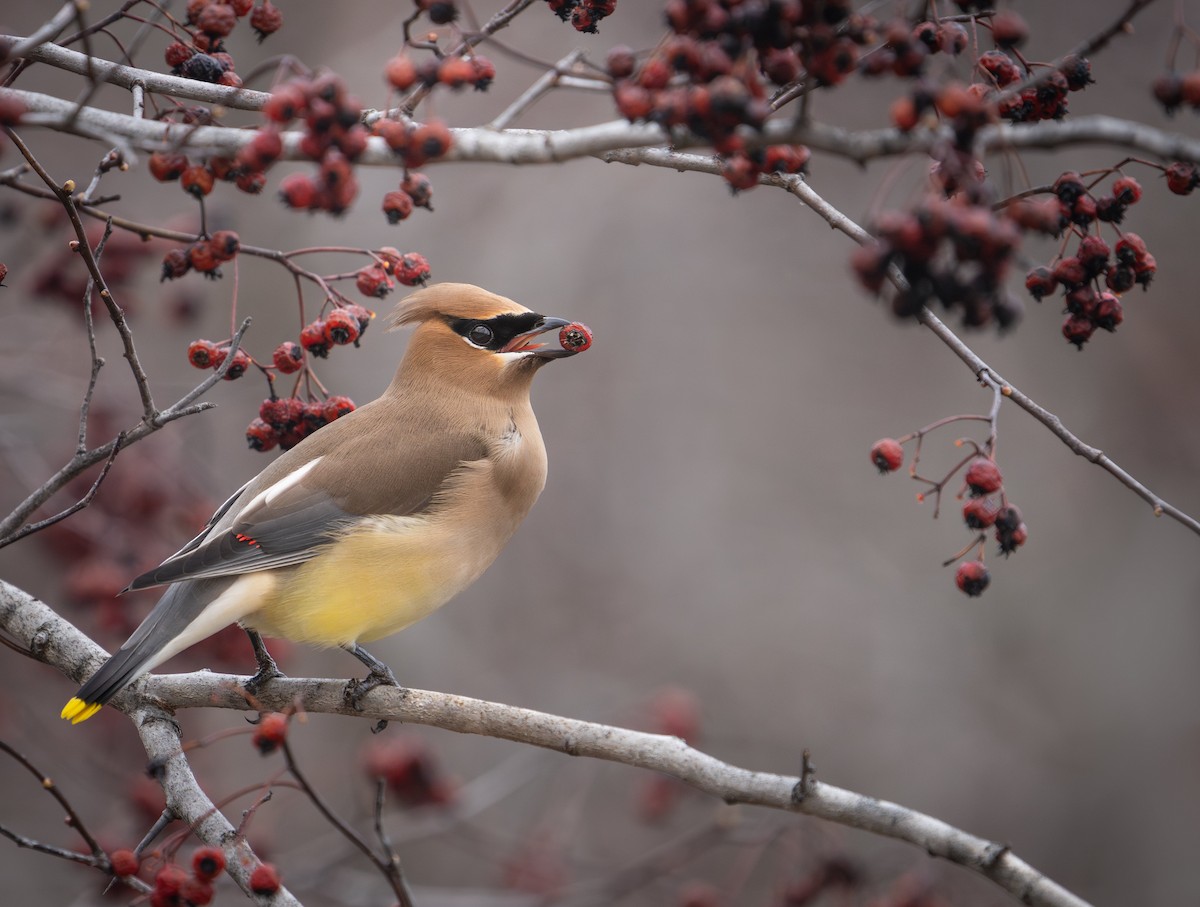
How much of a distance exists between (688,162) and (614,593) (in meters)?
6.31

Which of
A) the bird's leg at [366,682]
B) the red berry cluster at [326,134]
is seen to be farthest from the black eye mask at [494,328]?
the red berry cluster at [326,134]

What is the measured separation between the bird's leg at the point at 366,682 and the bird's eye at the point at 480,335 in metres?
1.08

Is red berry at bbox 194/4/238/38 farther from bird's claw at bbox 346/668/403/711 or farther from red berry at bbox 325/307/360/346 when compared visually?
bird's claw at bbox 346/668/403/711

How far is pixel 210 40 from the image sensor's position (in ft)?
9.99

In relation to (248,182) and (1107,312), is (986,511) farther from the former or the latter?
(248,182)

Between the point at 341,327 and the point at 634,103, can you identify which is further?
the point at 341,327

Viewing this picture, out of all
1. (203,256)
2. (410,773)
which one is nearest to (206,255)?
(203,256)

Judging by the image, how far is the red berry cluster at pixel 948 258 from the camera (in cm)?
193

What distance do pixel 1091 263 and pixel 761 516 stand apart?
6.54 metres

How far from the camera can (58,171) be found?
26.6 ft

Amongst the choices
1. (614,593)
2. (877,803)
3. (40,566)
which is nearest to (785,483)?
(614,593)

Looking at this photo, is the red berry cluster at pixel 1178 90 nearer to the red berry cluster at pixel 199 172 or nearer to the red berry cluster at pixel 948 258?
the red berry cluster at pixel 948 258

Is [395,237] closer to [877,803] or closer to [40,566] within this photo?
[40,566]

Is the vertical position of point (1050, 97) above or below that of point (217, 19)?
below
